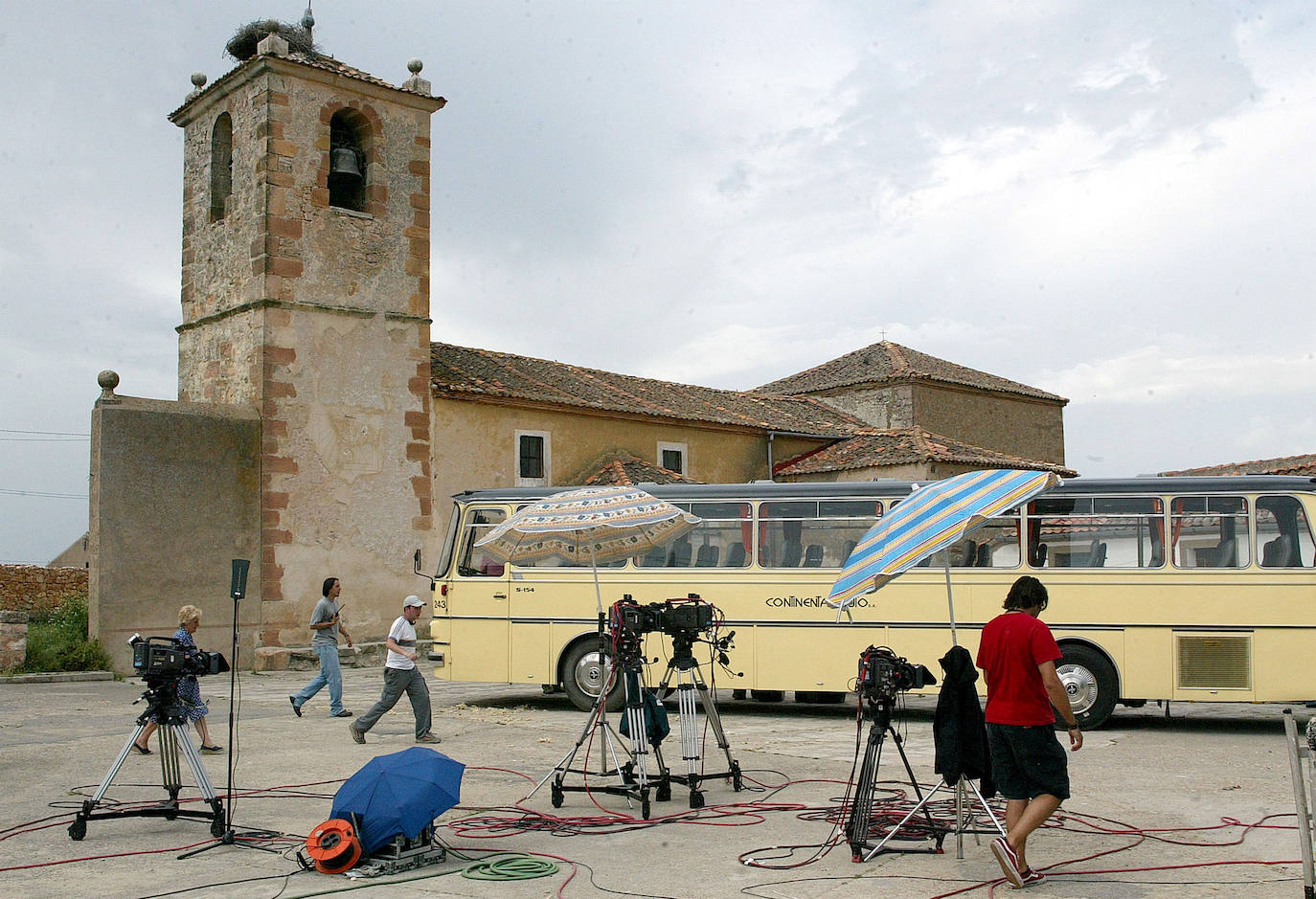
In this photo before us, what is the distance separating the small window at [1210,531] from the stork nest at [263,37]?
57.4 ft

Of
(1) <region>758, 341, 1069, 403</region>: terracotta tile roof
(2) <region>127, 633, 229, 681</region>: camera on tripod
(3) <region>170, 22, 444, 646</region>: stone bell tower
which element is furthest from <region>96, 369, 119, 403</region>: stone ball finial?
(1) <region>758, 341, 1069, 403</region>: terracotta tile roof

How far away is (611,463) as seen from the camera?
26.2 meters

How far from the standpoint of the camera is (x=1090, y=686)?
530 inches

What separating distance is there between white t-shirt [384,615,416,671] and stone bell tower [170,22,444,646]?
29.2 feet

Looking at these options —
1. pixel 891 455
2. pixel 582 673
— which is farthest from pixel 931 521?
pixel 891 455

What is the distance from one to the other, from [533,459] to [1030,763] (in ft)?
63.4

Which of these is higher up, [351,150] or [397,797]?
[351,150]

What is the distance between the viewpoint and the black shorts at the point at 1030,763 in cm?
657

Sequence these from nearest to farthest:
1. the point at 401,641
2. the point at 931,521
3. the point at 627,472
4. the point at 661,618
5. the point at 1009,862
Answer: the point at 1009,862 → the point at 931,521 → the point at 661,618 → the point at 401,641 → the point at 627,472

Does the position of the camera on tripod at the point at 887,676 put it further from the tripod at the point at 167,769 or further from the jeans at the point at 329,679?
the jeans at the point at 329,679

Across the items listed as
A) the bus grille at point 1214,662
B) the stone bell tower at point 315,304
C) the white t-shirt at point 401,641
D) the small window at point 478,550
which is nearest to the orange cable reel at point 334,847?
the white t-shirt at point 401,641

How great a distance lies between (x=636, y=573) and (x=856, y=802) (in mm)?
8077

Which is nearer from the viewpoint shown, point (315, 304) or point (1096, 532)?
point (1096, 532)

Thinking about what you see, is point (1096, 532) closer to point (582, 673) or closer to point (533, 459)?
→ point (582, 673)
